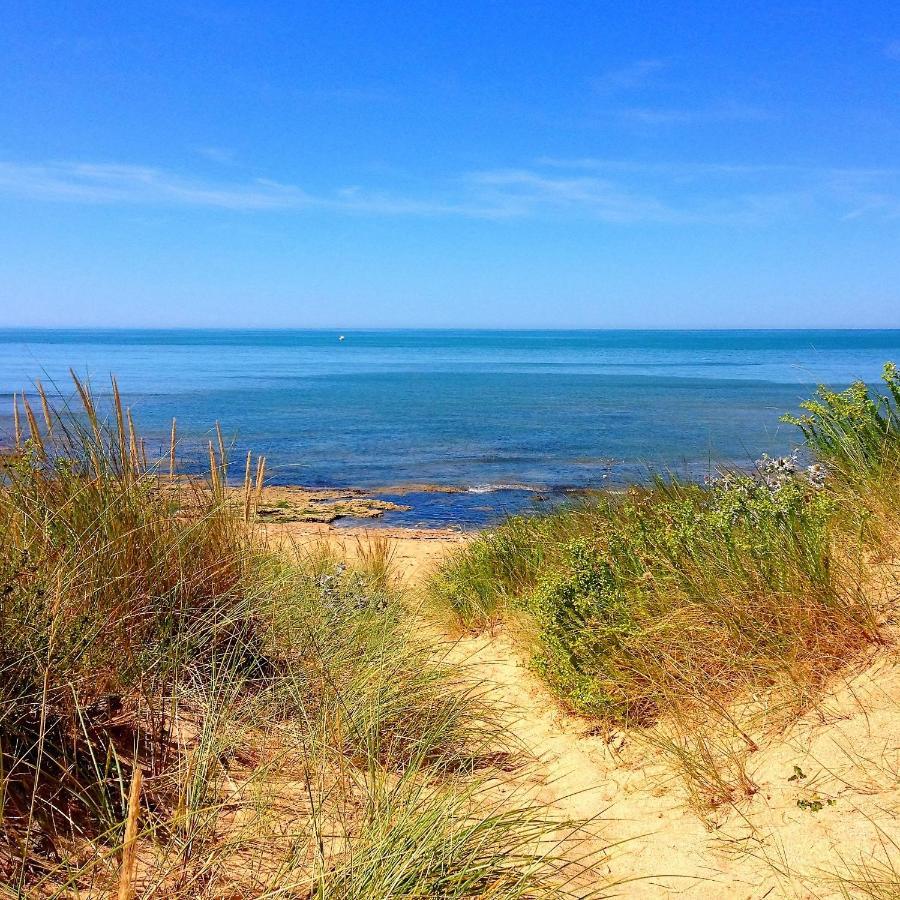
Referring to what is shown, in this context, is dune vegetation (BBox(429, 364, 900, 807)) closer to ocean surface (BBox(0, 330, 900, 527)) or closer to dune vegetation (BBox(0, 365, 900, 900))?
dune vegetation (BBox(0, 365, 900, 900))

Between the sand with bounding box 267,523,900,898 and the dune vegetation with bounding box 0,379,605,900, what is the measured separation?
13.1 inches

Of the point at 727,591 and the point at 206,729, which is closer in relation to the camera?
the point at 206,729

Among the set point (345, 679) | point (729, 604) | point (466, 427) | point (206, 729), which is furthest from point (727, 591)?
point (466, 427)

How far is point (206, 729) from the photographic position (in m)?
3.30

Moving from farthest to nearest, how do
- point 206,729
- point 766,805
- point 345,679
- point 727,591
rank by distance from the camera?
point 727,591
point 345,679
point 766,805
point 206,729

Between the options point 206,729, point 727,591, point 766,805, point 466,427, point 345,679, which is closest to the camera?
point 206,729

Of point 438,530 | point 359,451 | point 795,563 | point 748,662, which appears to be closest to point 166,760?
point 748,662

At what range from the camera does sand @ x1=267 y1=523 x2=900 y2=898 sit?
3.20 metres

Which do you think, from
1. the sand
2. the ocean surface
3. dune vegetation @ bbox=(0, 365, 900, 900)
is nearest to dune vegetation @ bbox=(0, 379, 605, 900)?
dune vegetation @ bbox=(0, 365, 900, 900)

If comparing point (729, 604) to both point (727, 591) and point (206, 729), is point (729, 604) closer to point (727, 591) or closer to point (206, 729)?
point (727, 591)

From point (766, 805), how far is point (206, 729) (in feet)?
8.28

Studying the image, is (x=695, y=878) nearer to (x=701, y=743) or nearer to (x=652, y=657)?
(x=701, y=743)

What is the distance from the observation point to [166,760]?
3.50 meters

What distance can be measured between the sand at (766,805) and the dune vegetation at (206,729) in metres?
Answer: 0.33
